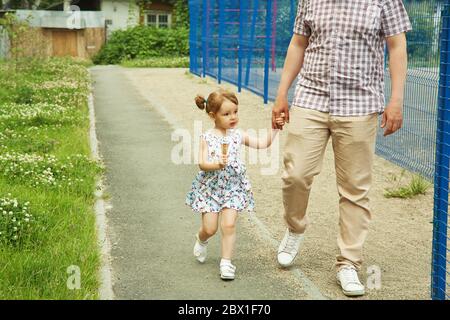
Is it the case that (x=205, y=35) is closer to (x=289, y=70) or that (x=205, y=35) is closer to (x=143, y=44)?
(x=143, y=44)

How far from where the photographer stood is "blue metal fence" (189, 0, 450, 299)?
4.38 m

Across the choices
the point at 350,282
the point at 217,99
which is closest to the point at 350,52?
the point at 217,99

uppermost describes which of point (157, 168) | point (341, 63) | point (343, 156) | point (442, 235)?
point (341, 63)

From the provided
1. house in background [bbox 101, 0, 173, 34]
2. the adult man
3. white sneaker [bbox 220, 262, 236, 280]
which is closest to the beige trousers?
the adult man

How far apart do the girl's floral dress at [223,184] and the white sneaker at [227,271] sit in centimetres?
36

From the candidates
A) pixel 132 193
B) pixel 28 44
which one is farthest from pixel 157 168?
pixel 28 44

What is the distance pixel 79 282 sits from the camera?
4.68 metres

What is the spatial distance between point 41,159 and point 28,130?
232 cm

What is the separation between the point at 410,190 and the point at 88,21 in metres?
32.7

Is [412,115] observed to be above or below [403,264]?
above

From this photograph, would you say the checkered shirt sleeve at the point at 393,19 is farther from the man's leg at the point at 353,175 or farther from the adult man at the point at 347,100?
the man's leg at the point at 353,175

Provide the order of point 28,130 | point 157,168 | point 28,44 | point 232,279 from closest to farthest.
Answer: point 232,279 → point 157,168 → point 28,130 → point 28,44

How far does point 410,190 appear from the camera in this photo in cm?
762
